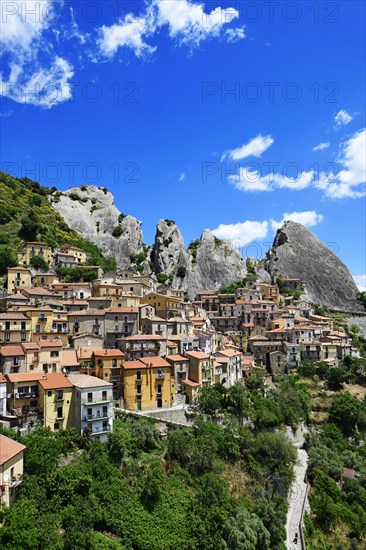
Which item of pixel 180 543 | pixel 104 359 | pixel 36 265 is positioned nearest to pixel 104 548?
pixel 180 543

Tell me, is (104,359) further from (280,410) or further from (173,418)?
(280,410)

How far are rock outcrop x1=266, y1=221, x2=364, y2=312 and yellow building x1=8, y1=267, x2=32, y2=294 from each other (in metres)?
75.6

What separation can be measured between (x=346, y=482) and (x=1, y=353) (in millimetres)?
41268

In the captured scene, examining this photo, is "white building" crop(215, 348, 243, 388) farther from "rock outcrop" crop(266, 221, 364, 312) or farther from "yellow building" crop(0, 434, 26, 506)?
"rock outcrop" crop(266, 221, 364, 312)

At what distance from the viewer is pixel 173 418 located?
1610 inches

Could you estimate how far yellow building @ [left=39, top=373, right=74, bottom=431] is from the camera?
3316cm

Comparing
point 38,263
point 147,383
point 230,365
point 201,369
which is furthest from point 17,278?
point 230,365

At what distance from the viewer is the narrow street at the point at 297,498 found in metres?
33.6

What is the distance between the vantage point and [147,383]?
41.8m

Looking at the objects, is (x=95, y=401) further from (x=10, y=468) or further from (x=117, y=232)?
(x=117, y=232)

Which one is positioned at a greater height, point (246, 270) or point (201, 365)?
point (246, 270)

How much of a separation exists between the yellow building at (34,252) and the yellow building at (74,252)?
3607 millimetres

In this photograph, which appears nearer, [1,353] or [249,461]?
[1,353]

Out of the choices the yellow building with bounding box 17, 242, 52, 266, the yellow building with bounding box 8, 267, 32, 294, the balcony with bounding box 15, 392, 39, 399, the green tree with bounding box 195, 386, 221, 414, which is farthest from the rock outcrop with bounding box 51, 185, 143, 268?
the balcony with bounding box 15, 392, 39, 399
